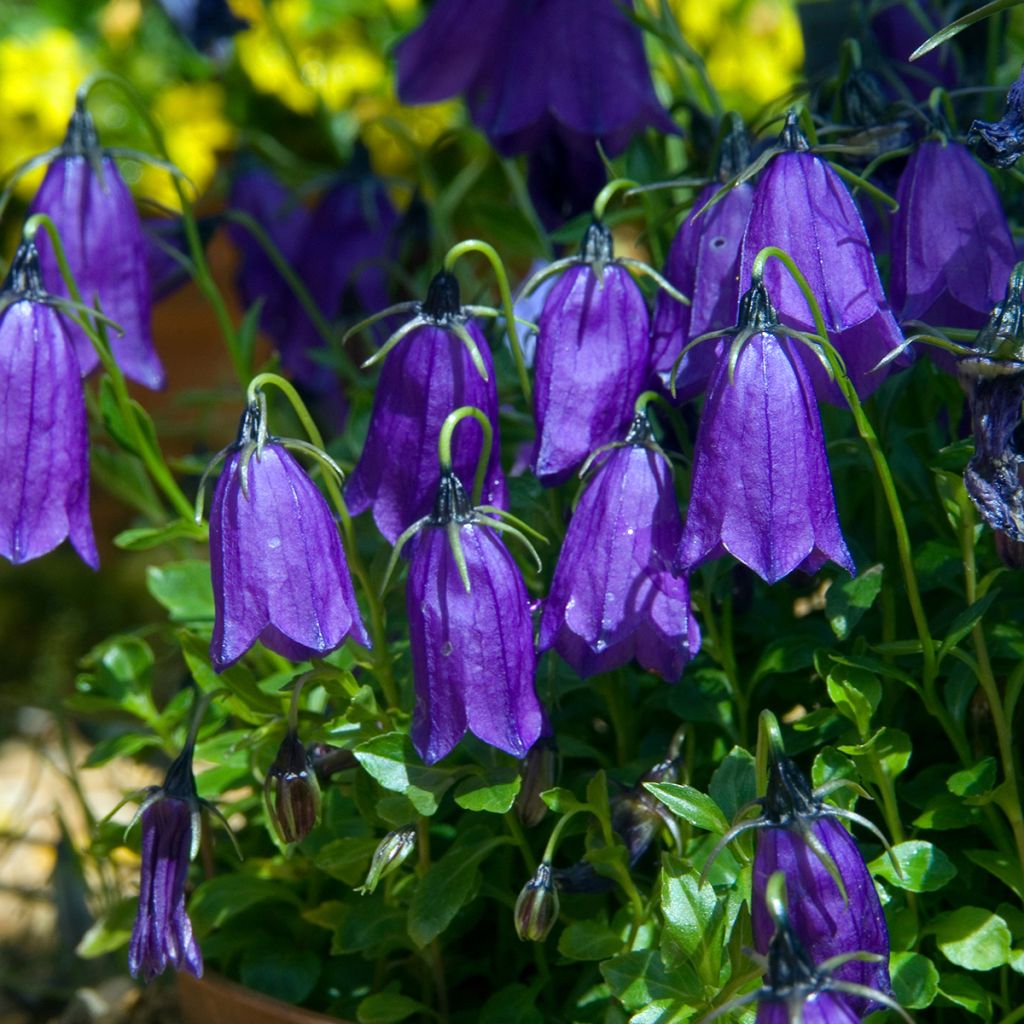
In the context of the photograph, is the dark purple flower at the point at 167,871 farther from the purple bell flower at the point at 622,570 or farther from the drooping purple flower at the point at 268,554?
the purple bell flower at the point at 622,570

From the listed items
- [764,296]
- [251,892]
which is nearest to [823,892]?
[764,296]

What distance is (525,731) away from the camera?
824 millimetres

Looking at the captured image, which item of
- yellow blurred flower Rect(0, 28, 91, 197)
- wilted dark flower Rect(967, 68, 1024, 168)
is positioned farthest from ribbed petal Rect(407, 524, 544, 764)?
yellow blurred flower Rect(0, 28, 91, 197)

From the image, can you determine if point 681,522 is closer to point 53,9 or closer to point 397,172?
point 397,172

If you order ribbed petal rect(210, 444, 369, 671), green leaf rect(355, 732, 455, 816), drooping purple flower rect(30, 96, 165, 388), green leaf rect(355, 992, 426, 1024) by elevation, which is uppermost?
drooping purple flower rect(30, 96, 165, 388)

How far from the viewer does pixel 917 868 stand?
0.84 meters

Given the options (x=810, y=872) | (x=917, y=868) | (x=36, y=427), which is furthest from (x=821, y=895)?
(x=36, y=427)

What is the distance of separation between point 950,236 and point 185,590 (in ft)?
2.09

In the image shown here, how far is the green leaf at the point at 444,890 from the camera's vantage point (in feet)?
2.93

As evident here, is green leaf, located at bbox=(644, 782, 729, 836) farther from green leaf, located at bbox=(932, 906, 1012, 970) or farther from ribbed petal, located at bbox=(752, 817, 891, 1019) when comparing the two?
green leaf, located at bbox=(932, 906, 1012, 970)

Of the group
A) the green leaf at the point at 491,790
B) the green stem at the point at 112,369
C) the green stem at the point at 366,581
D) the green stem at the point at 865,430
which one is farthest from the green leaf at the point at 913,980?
the green stem at the point at 112,369

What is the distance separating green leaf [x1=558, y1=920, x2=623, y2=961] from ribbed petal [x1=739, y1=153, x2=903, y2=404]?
0.36 metres

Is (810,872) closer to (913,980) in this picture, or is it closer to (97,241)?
(913,980)

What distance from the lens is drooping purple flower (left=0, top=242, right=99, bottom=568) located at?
91 centimetres
